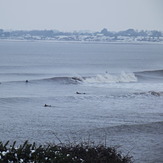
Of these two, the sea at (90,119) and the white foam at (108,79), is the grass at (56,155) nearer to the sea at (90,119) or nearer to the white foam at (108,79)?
the sea at (90,119)

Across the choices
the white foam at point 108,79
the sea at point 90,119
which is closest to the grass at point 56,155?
the sea at point 90,119

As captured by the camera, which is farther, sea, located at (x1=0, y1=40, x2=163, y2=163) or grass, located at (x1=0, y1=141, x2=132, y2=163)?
sea, located at (x1=0, y1=40, x2=163, y2=163)

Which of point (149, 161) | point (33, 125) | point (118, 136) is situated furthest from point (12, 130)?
point (149, 161)

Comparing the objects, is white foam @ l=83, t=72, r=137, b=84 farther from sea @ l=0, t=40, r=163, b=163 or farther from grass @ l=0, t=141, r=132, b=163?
grass @ l=0, t=141, r=132, b=163

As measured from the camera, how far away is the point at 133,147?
713 inches

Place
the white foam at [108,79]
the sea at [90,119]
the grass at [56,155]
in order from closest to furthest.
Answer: the grass at [56,155] → the sea at [90,119] → the white foam at [108,79]

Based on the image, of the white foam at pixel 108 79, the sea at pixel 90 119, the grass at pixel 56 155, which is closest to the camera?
the grass at pixel 56 155

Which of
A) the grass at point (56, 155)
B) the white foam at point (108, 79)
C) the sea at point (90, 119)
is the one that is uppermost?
the white foam at point (108, 79)

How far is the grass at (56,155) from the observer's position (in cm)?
1051

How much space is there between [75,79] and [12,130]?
103 ft

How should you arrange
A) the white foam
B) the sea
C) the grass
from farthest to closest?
the white foam, the sea, the grass

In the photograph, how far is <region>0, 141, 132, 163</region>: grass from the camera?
34.5 feet

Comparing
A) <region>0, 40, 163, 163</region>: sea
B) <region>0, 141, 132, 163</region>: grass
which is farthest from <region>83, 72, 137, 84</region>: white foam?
<region>0, 141, 132, 163</region>: grass

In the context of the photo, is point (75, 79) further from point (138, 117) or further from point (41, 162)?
point (41, 162)
